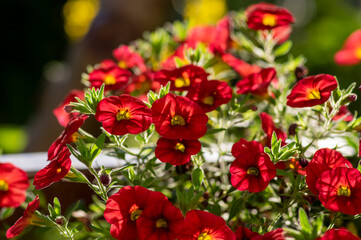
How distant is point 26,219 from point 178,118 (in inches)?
12.2

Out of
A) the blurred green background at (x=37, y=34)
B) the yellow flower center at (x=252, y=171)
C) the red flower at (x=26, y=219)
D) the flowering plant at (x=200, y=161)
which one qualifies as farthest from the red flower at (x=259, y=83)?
the blurred green background at (x=37, y=34)

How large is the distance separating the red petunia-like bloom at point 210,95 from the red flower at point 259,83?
10 centimetres

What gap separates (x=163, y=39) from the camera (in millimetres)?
1186

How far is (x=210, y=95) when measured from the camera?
778 millimetres

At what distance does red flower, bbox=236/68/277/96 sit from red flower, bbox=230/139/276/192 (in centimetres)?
19

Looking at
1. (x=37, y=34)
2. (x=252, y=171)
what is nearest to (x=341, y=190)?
(x=252, y=171)

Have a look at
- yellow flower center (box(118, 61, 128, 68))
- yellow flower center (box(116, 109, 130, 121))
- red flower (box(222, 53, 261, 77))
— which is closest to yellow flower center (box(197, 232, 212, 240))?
yellow flower center (box(116, 109, 130, 121))

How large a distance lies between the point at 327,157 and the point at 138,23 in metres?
1.62

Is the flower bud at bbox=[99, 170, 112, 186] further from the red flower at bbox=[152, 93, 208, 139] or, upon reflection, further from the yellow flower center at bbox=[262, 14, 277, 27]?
the yellow flower center at bbox=[262, 14, 277, 27]

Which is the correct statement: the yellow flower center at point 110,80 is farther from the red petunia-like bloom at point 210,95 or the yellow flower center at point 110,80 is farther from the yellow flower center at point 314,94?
the yellow flower center at point 314,94

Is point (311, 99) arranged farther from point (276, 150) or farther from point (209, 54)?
point (209, 54)

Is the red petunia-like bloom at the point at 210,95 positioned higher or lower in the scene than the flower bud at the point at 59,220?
higher

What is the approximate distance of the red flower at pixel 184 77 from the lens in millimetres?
818

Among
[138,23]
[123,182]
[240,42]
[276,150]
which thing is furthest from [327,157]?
[138,23]
